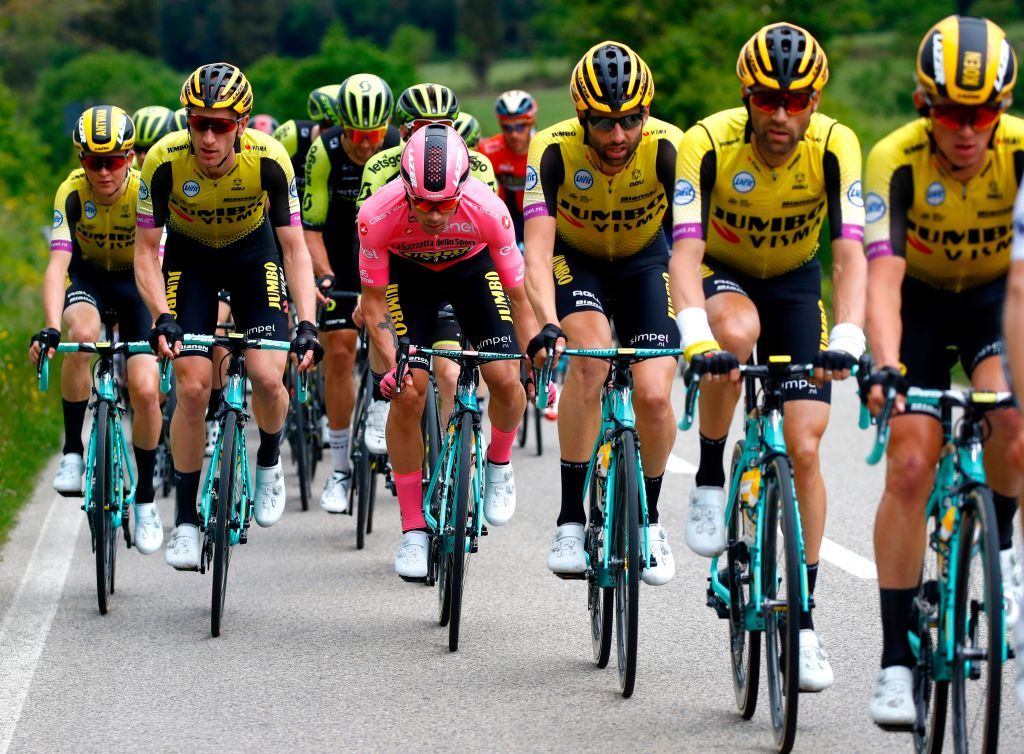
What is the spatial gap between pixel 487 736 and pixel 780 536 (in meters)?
1.23

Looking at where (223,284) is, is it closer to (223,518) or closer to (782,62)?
(223,518)

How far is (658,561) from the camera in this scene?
6598mm

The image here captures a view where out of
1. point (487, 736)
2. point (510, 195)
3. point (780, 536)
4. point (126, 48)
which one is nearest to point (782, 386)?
point (780, 536)

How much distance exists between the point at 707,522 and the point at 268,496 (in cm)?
262

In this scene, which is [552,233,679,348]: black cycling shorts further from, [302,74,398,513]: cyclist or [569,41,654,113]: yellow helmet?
[302,74,398,513]: cyclist

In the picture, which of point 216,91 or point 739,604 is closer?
point 739,604

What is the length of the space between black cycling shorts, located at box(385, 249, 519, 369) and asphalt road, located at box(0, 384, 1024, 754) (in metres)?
1.29

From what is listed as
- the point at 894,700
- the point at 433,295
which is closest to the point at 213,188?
the point at 433,295

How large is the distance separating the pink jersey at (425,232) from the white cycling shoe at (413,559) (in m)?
1.18

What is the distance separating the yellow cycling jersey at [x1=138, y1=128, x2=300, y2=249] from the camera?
798cm

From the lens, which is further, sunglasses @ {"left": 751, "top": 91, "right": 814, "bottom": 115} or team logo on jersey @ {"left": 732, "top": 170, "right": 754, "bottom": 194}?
team logo on jersey @ {"left": 732, "top": 170, "right": 754, "bottom": 194}

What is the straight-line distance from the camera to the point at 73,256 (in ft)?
30.5

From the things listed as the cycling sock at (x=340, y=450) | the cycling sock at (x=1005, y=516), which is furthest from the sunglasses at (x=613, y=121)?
the cycling sock at (x=340, y=450)

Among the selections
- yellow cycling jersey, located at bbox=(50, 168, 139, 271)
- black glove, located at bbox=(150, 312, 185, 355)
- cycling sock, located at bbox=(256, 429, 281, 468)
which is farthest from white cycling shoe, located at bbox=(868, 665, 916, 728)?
yellow cycling jersey, located at bbox=(50, 168, 139, 271)
